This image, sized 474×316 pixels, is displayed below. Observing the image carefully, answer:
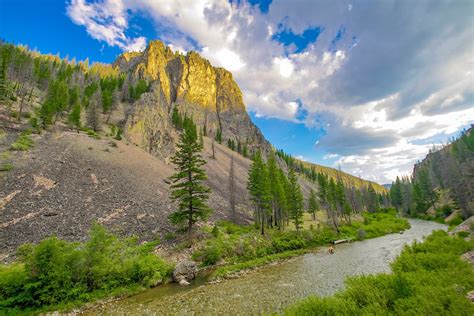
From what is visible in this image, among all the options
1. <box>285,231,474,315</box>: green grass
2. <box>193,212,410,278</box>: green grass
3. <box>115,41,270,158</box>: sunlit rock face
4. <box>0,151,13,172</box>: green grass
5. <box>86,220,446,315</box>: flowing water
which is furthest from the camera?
<box>115,41,270,158</box>: sunlit rock face

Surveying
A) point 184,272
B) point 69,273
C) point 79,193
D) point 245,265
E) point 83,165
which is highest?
point 83,165

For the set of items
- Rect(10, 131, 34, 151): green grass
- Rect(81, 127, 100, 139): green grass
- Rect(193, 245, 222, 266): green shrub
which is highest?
Rect(81, 127, 100, 139): green grass

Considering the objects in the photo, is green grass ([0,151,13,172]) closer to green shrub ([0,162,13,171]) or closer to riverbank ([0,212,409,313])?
green shrub ([0,162,13,171])

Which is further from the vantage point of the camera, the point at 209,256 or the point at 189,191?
the point at 189,191

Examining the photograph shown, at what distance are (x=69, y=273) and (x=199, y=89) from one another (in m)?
141

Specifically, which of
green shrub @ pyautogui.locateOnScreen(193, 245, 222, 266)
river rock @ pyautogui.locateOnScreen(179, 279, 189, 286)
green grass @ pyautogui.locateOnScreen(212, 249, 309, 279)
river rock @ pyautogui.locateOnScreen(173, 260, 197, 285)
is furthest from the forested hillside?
river rock @ pyautogui.locateOnScreen(179, 279, 189, 286)

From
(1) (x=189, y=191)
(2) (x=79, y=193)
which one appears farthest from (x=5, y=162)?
(1) (x=189, y=191)

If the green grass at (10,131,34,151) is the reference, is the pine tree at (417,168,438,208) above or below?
below

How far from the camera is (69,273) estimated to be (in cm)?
1723

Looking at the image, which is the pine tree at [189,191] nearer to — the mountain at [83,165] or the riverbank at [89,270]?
the riverbank at [89,270]

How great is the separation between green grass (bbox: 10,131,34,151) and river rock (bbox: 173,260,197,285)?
35787mm

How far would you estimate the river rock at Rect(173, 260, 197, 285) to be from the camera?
21.5 m

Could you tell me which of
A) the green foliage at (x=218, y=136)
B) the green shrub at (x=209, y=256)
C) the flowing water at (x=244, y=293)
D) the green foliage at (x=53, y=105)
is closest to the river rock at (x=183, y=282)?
the flowing water at (x=244, y=293)

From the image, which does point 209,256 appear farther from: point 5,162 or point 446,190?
point 446,190
